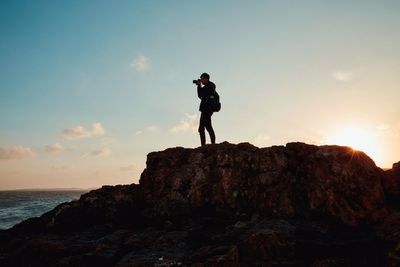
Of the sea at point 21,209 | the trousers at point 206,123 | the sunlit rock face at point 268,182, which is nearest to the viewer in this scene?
the sunlit rock face at point 268,182

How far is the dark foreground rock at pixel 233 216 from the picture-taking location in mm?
7543

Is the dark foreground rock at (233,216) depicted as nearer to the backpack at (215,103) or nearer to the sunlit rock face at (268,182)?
the sunlit rock face at (268,182)

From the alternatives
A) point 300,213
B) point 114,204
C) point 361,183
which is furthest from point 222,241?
point 114,204

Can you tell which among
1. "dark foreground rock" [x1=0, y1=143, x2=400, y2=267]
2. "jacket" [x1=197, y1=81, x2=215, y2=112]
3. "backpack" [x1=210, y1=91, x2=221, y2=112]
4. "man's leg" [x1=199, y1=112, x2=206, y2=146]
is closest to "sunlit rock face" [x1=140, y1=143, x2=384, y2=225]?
"dark foreground rock" [x1=0, y1=143, x2=400, y2=267]

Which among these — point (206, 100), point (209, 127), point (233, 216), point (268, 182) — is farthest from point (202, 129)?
point (233, 216)

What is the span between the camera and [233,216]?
10008mm

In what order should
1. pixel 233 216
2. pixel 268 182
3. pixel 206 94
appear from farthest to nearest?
pixel 206 94 < pixel 268 182 < pixel 233 216

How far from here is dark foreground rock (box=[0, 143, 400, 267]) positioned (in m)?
7.54

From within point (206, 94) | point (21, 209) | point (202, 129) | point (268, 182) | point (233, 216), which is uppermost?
point (206, 94)

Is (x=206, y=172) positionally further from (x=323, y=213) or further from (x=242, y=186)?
(x=323, y=213)

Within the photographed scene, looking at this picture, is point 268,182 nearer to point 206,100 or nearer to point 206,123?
point 206,123

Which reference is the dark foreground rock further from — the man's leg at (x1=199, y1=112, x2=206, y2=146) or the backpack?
the backpack

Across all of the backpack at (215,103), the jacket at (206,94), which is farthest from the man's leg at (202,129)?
the backpack at (215,103)

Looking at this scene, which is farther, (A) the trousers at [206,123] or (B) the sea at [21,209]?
(B) the sea at [21,209]
